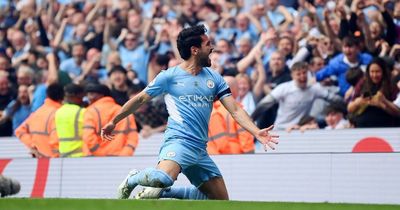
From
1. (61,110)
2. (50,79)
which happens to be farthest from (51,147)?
(50,79)

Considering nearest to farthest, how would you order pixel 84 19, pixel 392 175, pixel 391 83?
1. pixel 392 175
2. pixel 391 83
3. pixel 84 19

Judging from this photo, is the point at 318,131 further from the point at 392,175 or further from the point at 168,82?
the point at 168,82

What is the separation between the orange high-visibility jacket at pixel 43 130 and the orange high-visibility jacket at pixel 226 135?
2.86 meters

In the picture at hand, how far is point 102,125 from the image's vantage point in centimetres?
1523

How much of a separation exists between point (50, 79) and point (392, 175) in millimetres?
8144

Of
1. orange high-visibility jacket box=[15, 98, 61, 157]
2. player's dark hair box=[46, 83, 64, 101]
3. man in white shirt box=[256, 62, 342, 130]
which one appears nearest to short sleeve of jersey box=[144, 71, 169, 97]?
man in white shirt box=[256, 62, 342, 130]

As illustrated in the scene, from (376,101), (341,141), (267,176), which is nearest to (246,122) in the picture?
(267,176)

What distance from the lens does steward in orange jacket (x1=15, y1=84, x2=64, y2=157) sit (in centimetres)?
1639

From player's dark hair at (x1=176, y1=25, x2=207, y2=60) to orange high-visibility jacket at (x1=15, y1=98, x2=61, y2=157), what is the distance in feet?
19.2

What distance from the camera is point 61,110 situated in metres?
15.8

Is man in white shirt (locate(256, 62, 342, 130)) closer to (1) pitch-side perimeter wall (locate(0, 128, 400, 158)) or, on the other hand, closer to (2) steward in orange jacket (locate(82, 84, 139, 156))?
(1) pitch-side perimeter wall (locate(0, 128, 400, 158))

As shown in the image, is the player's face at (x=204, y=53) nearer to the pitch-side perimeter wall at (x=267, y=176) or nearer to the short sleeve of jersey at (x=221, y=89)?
the short sleeve of jersey at (x=221, y=89)

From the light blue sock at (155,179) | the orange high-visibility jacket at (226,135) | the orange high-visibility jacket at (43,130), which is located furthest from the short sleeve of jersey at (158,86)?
the orange high-visibility jacket at (43,130)

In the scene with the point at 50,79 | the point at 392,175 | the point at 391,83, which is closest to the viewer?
the point at 392,175
